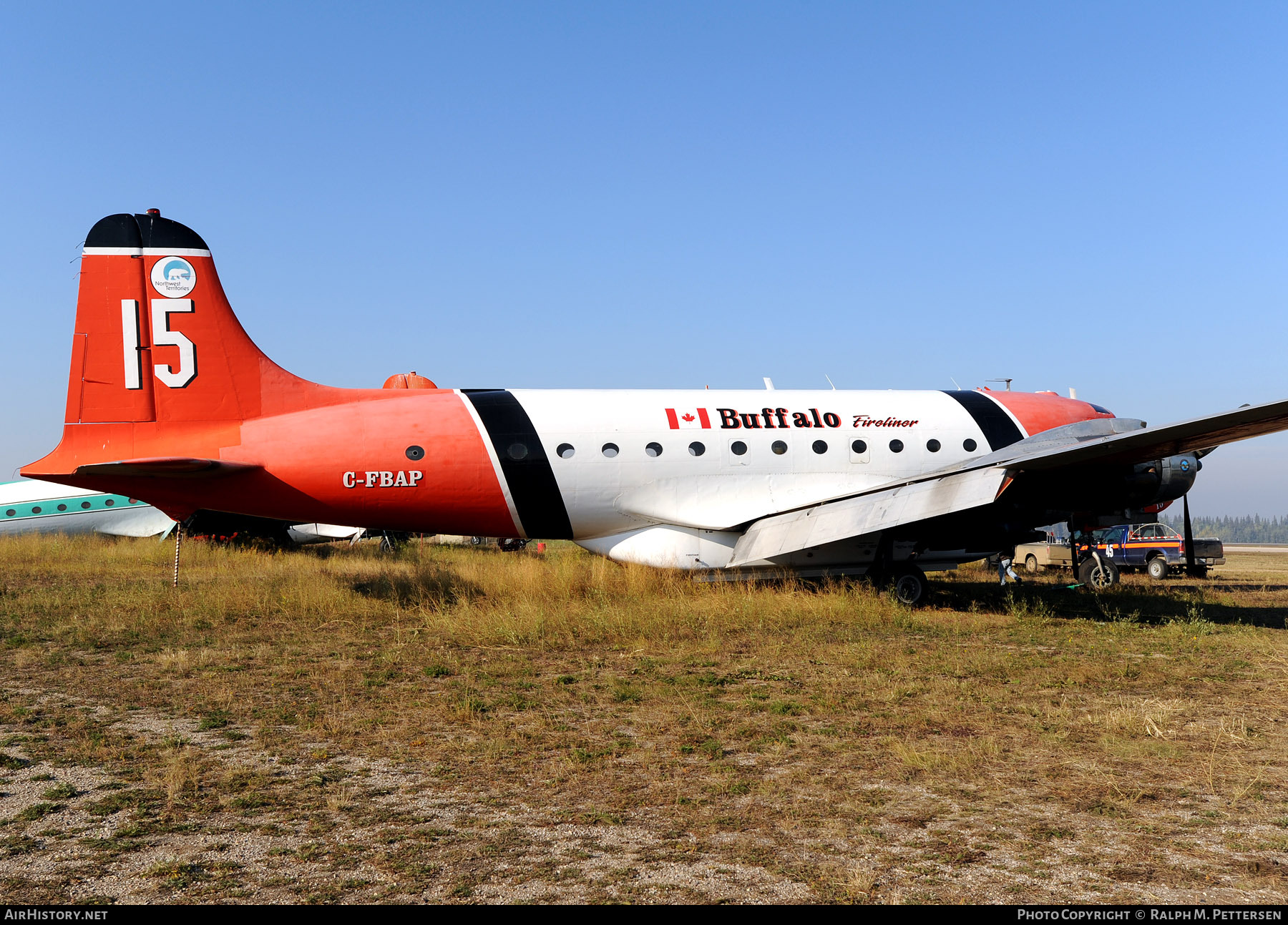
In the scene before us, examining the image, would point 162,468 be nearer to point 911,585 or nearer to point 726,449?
point 726,449

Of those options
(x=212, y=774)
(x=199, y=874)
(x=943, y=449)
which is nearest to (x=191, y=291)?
(x=212, y=774)

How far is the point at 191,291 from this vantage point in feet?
47.9

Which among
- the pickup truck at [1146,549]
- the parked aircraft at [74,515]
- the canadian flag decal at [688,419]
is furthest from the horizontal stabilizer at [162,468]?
the pickup truck at [1146,549]

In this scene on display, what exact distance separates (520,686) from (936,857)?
18.5 feet

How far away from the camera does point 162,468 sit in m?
13.6

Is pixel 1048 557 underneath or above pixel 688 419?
underneath

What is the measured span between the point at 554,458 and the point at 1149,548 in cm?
2355

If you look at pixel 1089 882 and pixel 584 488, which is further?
pixel 584 488

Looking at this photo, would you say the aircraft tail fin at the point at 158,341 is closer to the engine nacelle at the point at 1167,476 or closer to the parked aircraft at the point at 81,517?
the engine nacelle at the point at 1167,476

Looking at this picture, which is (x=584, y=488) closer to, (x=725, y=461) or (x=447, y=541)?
(x=725, y=461)

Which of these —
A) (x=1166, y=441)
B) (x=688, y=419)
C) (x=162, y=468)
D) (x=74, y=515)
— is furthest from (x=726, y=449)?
(x=74, y=515)

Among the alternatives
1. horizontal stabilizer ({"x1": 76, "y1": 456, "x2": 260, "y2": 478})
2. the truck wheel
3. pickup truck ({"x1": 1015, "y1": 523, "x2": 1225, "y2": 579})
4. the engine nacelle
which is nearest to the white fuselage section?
the engine nacelle

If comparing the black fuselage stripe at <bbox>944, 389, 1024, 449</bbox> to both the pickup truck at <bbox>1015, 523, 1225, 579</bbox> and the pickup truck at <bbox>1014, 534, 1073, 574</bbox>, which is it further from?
the pickup truck at <bbox>1014, 534, 1073, 574</bbox>
